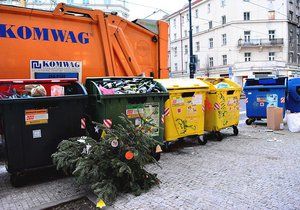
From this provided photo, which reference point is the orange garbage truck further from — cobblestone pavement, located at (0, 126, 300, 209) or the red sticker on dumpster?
cobblestone pavement, located at (0, 126, 300, 209)

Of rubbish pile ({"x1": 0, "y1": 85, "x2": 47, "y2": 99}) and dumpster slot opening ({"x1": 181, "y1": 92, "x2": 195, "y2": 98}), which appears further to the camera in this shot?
dumpster slot opening ({"x1": 181, "y1": 92, "x2": 195, "y2": 98})

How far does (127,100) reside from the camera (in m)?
4.80

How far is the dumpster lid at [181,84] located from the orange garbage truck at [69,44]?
2.99 ft

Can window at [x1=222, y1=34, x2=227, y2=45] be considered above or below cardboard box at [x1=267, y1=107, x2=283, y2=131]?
above

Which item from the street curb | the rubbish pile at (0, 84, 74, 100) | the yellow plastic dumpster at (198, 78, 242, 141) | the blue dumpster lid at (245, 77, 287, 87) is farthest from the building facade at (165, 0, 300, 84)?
the street curb

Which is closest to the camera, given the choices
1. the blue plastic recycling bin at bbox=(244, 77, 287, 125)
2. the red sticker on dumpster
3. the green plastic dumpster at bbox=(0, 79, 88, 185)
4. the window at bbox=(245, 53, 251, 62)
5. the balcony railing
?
the green plastic dumpster at bbox=(0, 79, 88, 185)

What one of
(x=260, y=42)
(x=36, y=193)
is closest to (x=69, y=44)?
(x=36, y=193)

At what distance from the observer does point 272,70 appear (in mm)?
40250

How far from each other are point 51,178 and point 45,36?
2402 millimetres

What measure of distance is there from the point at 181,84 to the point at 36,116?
2837mm

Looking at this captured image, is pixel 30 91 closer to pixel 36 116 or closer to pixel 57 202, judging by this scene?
pixel 36 116

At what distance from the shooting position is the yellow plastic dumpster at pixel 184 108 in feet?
19.0

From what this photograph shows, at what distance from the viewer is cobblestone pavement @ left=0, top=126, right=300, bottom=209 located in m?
3.44

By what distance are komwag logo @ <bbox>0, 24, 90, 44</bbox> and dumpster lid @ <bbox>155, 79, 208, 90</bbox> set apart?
1641mm
